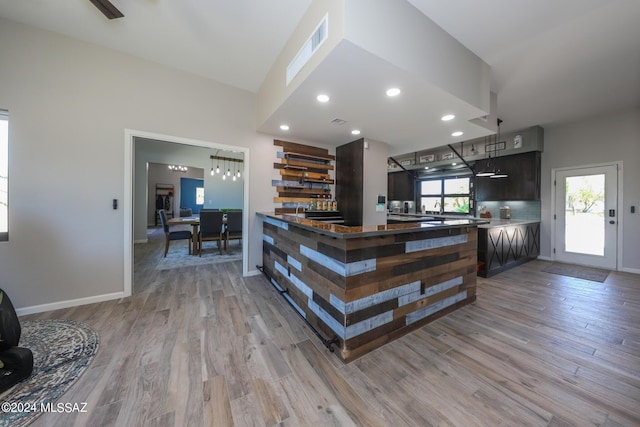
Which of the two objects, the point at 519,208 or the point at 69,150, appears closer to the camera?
the point at 69,150

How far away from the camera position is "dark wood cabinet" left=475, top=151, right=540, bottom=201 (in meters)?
4.93

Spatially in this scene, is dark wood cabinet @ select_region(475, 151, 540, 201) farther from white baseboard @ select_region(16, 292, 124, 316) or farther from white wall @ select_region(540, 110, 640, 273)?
white baseboard @ select_region(16, 292, 124, 316)

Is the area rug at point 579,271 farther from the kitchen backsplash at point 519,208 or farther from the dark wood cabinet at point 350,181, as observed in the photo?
the dark wood cabinet at point 350,181

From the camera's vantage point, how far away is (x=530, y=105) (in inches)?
148

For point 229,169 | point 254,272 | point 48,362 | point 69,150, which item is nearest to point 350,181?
point 254,272

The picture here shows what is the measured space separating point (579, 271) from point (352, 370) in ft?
17.2

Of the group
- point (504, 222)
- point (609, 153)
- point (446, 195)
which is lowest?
point (504, 222)

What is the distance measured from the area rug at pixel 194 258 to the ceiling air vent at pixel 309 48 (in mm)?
3709

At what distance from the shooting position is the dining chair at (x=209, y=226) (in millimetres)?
4781

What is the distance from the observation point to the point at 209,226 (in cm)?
485

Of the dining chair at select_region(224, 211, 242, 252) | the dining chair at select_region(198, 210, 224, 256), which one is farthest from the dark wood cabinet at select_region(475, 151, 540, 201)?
the dining chair at select_region(198, 210, 224, 256)

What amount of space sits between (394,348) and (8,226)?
403 centimetres

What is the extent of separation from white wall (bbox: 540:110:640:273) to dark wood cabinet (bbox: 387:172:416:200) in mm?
3073

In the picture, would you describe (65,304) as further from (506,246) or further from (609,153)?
(609,153)
